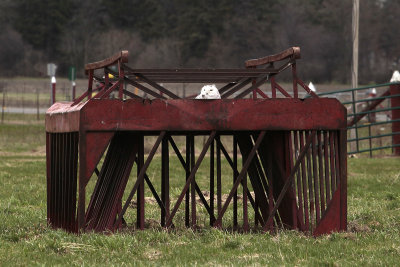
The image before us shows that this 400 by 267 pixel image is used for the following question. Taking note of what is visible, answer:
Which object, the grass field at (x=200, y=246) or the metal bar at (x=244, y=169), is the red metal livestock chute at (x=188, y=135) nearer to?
the metal bar at (x=244, y=169)

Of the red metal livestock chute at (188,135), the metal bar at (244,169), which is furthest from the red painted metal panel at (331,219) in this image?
the metal bar at (244,169)

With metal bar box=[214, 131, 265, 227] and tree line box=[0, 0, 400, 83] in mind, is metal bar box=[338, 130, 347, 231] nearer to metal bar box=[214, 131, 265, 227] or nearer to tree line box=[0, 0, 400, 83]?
metal bar box=[214, 131, 265, 227]

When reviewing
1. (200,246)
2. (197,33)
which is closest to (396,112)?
(200,246)

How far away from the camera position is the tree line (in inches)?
3209

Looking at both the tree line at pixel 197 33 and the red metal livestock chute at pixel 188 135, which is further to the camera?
the tree line at pixel 197 33

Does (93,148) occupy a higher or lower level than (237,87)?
lower

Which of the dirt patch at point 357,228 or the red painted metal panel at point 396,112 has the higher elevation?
the red painted metal panel at point 396,112

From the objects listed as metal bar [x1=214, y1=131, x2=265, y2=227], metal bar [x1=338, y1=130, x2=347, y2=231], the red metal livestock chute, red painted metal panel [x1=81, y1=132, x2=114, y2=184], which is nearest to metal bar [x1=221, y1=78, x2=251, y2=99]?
the red metal livestock chute

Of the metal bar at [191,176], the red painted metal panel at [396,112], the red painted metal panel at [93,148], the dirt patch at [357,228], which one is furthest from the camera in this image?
the red painted metal panel at [396,112]

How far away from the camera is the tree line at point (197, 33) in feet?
267

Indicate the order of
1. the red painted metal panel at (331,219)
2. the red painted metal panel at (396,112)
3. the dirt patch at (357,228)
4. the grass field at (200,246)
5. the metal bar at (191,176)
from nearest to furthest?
the grass field at (200,246)
the metal bar at (191,176)
the red painted metal panel at (331,219)
the dirt patch at (357,228)
the red painted metal panel at (396,112)

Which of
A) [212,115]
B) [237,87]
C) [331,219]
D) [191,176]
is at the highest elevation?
[237,87]

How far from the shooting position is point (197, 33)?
8462cm

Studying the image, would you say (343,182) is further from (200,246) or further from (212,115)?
(200,246)
